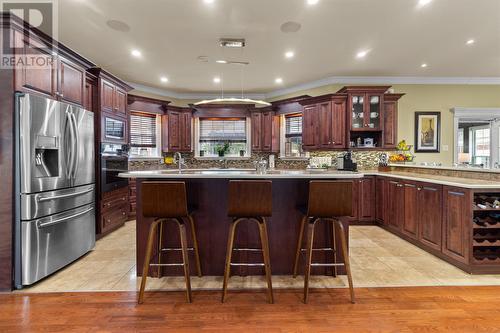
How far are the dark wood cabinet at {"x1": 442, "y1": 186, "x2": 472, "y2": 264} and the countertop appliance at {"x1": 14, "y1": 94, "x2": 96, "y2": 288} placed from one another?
14.1ft

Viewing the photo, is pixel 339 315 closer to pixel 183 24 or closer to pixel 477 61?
pixel 183 24

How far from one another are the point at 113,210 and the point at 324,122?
4.21 metres

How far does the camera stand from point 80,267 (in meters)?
2.99

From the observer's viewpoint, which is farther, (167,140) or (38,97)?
(167,140)

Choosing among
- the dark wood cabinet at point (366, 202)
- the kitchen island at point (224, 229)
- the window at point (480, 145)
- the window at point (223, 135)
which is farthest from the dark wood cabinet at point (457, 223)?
the window at point (223, 135)

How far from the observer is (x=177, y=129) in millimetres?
6562

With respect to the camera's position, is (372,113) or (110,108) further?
(372,113)

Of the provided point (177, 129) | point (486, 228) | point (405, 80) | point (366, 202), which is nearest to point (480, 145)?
point (405, 80)

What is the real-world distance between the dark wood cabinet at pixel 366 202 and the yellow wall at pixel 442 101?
1.68 m

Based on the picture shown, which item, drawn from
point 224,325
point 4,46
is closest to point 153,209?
point 224,325

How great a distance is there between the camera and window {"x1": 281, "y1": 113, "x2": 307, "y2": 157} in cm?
621

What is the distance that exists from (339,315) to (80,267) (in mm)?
2778

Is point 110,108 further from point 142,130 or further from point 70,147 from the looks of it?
point 142,130

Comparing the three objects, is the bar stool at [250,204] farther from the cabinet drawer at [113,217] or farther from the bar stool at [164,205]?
the cabinet drawer at [113,217]
